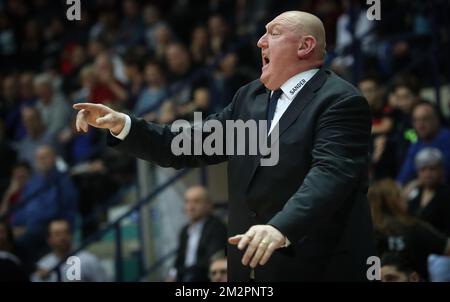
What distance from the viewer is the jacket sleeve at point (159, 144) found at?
3627mm

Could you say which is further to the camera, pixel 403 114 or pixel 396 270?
pixel 403 114

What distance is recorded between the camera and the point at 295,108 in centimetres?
351

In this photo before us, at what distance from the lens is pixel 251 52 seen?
972 centimetres

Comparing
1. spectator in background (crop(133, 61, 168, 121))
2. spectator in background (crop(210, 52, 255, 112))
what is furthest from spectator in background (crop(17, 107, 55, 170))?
spectator in background (crop(210, 52, 255, 112))

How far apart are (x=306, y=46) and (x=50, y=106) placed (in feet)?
26.1

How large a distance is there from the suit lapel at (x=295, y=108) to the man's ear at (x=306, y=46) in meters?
0.10

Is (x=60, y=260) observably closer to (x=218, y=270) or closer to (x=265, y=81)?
(x=218, y=270)

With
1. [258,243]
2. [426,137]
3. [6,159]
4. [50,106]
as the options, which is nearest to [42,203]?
[6,159]

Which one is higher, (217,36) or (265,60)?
(217,36)

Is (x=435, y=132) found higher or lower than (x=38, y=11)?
lower

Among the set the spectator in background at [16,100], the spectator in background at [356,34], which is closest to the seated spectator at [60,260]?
the spectator in background at [356,34]

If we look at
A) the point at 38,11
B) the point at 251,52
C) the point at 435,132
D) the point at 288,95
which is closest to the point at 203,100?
the point at 251,52
